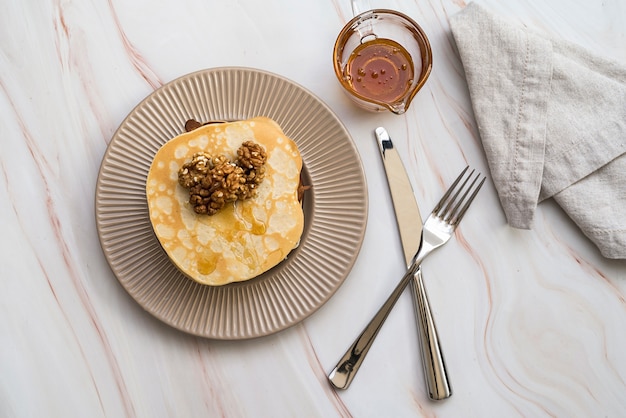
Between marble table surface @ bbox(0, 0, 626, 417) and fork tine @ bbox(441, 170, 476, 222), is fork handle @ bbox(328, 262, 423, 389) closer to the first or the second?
marble table surface @ bbox(0, 0, 626, 417)

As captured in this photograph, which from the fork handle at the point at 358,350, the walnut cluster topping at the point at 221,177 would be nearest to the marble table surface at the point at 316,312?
the fork handle at the point at 358,350

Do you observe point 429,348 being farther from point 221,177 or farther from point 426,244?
point 221,177

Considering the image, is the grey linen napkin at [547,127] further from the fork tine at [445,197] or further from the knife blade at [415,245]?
the knife blade at [415,245]

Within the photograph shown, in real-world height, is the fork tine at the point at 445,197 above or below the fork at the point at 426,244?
above

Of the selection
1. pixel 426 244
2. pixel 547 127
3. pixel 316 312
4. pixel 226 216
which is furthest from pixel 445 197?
pixel 226 216

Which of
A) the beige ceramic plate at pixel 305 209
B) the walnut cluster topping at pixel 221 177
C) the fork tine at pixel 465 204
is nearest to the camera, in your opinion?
the walnut cluster topping at pixel 221 177

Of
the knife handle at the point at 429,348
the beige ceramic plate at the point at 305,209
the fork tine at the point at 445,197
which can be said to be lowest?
the knife handle at the point at 429,348
